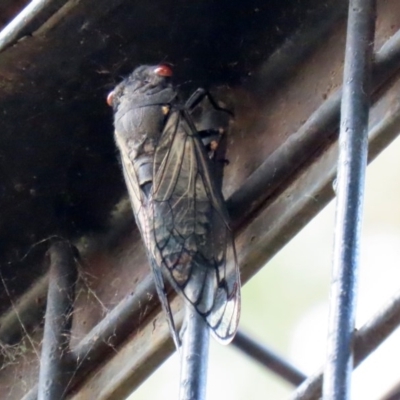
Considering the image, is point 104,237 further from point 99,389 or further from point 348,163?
point 348,163

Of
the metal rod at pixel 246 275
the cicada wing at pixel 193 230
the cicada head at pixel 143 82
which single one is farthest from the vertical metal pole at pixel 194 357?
the cicada head at pixel 143 82

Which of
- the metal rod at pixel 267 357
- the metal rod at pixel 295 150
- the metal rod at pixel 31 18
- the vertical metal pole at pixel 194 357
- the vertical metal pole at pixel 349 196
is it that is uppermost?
the metal rod at pixel 31 18

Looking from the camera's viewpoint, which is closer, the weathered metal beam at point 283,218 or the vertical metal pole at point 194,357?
the vertical metal pole at point 194,357

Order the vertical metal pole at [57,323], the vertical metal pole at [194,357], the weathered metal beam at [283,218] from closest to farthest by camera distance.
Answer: the vertical metal pole at [194,357] → the weathered metal beam at [283,218] → the vertical metal pole at [57,323]

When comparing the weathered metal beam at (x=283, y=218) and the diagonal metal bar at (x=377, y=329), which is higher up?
the diagonal metal bar at (x=377, y=329)

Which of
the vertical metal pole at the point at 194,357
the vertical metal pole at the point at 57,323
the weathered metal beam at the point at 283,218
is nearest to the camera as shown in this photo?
the vertical metal pole at the point at 194,357

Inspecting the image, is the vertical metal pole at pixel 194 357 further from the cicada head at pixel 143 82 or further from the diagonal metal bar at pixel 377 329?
the cicada head at pixel 143 82

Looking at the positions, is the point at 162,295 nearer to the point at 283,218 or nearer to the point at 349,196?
the point at 283,218

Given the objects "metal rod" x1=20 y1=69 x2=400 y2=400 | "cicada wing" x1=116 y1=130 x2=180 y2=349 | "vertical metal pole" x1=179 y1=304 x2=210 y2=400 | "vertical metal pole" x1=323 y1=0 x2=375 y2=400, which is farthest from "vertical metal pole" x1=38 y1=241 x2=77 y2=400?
"vertical metal pole" x1=323 y1=0 x2=375 y2=400
